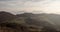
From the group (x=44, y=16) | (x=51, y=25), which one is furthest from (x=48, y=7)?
(x=51, y=25)

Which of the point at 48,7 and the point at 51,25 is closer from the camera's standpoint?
the point at 51,25

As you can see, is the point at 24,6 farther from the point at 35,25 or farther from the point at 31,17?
the point at 35,25

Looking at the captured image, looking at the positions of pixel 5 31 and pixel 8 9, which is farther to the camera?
pixel 8 9

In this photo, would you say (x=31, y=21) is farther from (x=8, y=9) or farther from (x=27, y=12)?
(x=8, y=9)

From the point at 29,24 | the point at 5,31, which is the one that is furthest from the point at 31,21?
the point at 5,31

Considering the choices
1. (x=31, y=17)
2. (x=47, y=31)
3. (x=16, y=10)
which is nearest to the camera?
(x=47, y=31)

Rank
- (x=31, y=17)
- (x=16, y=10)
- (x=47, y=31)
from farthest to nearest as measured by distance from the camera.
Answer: (x=16, y=10) < (x=31, y=17) < (x=47, y=31)

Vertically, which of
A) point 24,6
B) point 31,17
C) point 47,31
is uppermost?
point 24,6

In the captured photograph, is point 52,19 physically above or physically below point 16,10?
below

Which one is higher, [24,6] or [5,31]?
[24,6]
